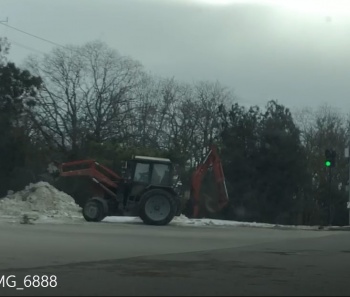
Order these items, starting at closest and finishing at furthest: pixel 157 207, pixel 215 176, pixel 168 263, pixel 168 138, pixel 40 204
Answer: pixel 168 263 < pixel 157 207 < pixel 40 204 < pixel 215 176 < pixel 168 138

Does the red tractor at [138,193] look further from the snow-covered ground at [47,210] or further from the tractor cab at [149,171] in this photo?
the snow-covered ground at [47,210]

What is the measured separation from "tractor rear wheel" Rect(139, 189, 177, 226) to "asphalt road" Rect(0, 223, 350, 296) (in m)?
4.71

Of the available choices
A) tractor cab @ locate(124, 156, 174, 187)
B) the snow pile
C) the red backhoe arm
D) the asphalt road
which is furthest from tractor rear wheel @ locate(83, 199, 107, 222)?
the red backhoe arm

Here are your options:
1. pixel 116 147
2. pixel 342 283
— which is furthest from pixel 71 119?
pixel 342 283

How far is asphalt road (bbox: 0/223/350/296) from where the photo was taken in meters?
10.3

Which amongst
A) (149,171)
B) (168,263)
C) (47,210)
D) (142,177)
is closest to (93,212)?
(142,177)

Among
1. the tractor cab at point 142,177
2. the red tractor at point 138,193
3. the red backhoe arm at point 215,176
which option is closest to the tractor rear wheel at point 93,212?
the red tractor at point 138,193

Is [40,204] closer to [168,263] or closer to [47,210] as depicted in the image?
[47,210]

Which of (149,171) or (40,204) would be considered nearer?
(149,171)

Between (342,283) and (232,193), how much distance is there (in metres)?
38.6

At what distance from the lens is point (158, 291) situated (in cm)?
986

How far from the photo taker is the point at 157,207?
Result: 1108 inches

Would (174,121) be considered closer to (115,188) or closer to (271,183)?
(271,183)

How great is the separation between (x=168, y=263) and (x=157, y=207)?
14.3m
